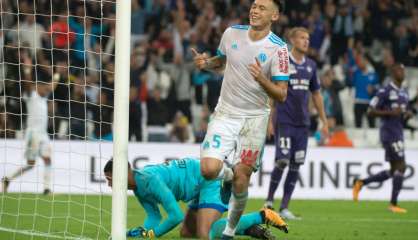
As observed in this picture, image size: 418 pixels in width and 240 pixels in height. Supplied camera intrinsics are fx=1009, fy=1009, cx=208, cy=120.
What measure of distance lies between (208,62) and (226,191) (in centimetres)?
128

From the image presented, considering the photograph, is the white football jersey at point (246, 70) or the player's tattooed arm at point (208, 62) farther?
the player's tattooed arm at point (208, 62)

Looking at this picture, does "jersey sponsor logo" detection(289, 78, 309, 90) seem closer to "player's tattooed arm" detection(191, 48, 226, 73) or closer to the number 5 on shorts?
"player's tattooed arm" detection(191, 48, 226, 73)

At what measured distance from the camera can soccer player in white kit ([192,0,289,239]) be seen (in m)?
9.18

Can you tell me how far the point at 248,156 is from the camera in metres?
9.26

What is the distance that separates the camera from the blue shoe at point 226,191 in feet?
31.9

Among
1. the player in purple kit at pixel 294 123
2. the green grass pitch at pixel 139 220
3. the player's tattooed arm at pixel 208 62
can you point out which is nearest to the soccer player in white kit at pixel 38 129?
the green grass pitch at pixel 139 220

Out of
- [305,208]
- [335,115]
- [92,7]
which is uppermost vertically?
[92,7]

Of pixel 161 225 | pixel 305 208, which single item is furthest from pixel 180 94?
pixel 161 225

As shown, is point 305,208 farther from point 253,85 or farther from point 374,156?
point 253,85

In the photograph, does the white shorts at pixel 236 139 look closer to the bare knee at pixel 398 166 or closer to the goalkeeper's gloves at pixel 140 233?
the goalkeeper's gloves at pixel 140 233

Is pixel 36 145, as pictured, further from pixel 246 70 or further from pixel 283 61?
pixel 283 61

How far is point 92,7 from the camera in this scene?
21266mm

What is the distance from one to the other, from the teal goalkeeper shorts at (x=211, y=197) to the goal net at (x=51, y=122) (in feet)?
8.11

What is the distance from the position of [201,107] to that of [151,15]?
2800 millimetres
